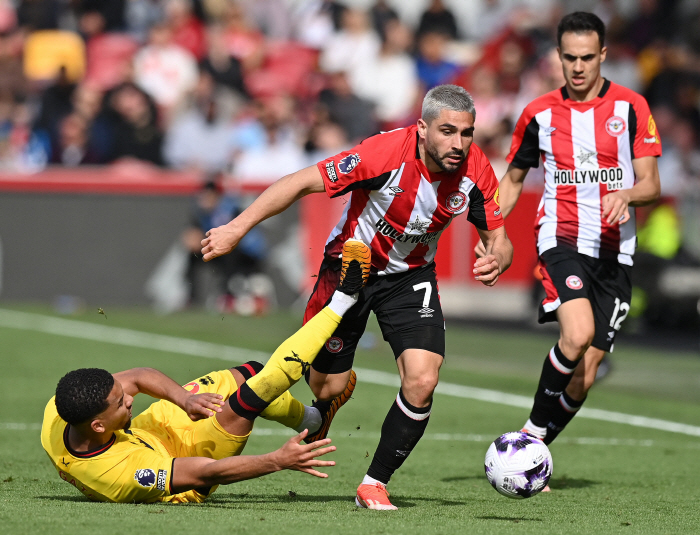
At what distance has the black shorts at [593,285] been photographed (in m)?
6.59

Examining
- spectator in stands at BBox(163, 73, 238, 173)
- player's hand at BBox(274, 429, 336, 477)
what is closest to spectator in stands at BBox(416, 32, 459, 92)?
spectator in stands at BBox(163, 73, 238, 173)

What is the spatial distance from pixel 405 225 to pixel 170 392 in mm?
1433

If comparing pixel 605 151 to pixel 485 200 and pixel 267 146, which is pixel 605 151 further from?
pixel 267 146

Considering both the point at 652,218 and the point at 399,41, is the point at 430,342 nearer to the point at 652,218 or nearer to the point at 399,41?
the point at 652,218

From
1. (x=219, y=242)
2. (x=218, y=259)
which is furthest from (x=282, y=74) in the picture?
(x=219, y=242)

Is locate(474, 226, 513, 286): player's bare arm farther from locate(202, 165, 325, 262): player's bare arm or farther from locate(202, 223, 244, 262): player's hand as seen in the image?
locate(202, 223, 244, 262): player's hand

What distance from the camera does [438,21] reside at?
2025 centimetres

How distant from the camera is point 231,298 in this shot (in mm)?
15734

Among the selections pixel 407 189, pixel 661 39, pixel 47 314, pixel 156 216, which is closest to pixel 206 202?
pixel 156 216

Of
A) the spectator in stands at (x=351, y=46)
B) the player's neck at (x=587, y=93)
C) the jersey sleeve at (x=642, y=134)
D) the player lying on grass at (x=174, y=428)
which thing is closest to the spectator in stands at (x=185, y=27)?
the spectator in stands at (x=351, y=46)

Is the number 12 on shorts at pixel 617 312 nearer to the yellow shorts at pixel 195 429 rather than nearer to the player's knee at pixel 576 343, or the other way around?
the player's knee at pixel 576 343

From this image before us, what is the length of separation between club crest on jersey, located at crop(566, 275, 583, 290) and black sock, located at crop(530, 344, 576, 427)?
35 cm

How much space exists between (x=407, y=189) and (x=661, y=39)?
48.6 feet

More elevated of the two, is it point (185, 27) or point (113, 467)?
point (185, 27)
